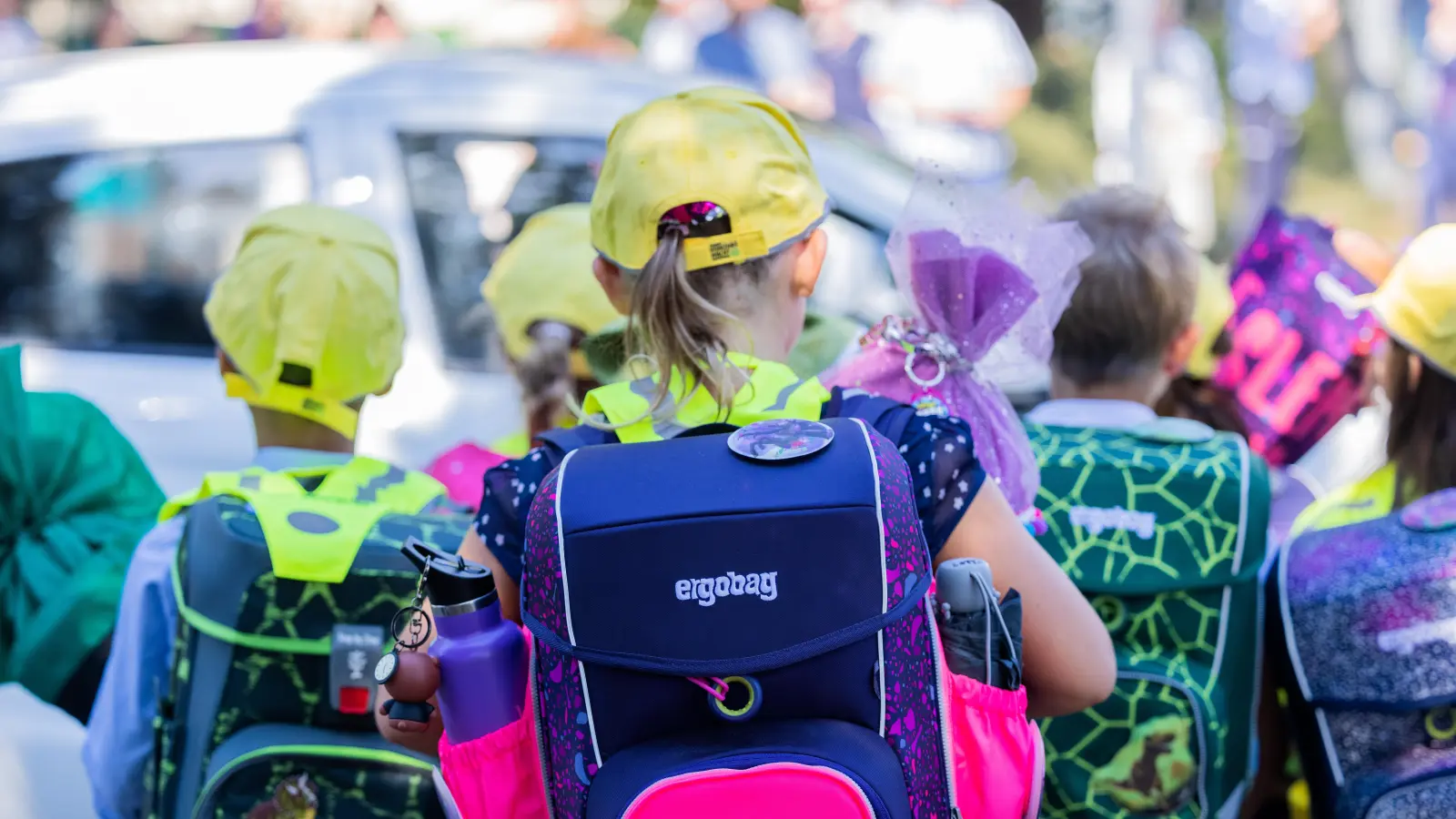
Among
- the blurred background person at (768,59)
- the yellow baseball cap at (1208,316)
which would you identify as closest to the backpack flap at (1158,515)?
the yellow baseball cap at (1208,316)

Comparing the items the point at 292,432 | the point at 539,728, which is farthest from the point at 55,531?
the point at 539,728

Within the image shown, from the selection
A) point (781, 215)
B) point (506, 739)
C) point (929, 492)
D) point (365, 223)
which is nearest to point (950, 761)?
point (929, 492)

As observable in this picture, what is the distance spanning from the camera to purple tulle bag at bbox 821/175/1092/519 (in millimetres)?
2234

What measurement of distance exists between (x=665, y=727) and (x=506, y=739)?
0.24m

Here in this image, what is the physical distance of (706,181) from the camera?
6.68ft

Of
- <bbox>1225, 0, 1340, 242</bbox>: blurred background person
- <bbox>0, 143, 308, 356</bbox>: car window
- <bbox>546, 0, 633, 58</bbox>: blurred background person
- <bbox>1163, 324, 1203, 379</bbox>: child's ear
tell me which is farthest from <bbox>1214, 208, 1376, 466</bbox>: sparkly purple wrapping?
<bbox>1225, 0, 1340, 242</bbox>: blurred background person

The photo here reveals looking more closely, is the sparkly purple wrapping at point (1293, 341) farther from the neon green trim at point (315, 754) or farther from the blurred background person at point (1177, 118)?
the blurred background person at point (1177, 118)

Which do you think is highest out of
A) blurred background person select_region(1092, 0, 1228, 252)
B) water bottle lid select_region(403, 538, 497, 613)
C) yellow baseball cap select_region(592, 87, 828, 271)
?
yellow baseball cap select_region(592, 87, 828, 271)

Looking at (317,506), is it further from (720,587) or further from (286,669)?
(720,587)

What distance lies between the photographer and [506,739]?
190 cm

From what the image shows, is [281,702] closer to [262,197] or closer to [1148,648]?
[1148,648]

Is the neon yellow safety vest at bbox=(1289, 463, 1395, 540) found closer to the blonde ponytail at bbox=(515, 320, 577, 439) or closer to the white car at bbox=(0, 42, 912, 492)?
the blonde ponytail at bbox=(515, 320, 577, 439)

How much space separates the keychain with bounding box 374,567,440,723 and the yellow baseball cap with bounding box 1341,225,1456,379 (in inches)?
74.9

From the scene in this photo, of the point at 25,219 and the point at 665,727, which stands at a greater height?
the point at 665,727
